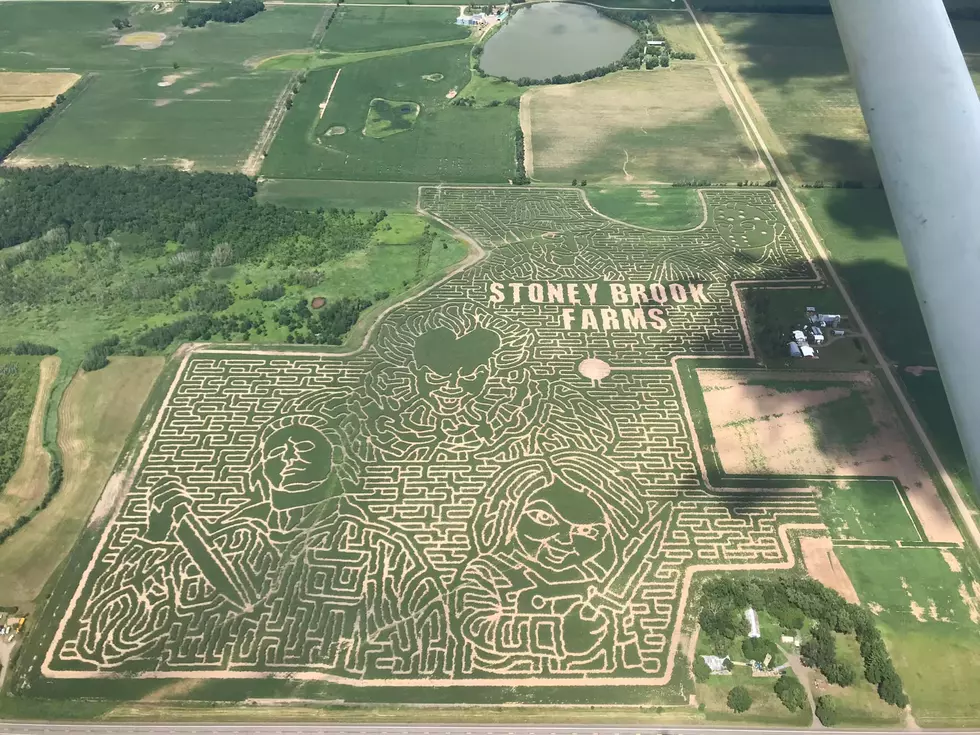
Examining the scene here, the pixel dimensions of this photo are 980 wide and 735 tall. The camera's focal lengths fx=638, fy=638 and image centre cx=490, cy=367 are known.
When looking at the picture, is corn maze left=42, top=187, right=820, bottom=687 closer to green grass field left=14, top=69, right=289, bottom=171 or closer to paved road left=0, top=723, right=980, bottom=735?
paved road left=0, top=723, right=980, bottom=735

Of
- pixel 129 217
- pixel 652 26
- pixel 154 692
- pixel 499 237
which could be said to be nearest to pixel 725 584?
pixel 154 692

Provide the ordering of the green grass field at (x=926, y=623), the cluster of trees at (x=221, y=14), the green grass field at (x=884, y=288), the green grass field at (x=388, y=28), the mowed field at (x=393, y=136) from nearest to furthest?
the green grass field at (x=926, y=623)
the green grass field at (x=884, y=288)
the mowed field at (x=393, y=136)
the green grass field at (x=388, y=28)
the cluster of trees at (x=221, y=14)

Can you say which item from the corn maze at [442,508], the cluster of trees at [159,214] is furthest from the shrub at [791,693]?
the cluster of trees at [159,214]

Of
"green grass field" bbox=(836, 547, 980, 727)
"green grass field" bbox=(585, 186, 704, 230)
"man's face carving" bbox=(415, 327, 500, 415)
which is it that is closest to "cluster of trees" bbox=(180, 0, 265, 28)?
"green grass field" bbox=(585, 186, 704, 230)

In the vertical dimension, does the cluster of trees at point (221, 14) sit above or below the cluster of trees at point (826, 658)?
above

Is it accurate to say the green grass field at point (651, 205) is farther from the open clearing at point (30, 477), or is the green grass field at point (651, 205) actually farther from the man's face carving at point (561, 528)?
the open clearing at point (30, 477)

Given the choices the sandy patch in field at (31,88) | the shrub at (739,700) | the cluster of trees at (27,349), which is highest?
the sandy patch in field at (31,88)
